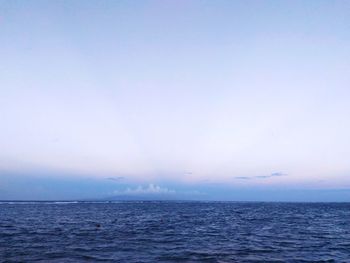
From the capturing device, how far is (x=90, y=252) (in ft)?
95.9

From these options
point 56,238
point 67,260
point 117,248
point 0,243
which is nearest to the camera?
point 67,260

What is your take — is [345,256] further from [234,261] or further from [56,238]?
[56,238]

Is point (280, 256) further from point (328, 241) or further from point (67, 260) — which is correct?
point (67, 260)

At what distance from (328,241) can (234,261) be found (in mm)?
17908

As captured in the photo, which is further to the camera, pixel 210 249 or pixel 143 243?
pixel 143 243

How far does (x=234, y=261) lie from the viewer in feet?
85.0

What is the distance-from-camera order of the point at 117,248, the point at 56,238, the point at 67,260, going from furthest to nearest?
the point at 56,238 < the point at 117,248 < the point at 67,260

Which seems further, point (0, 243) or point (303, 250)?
point (0, 243)

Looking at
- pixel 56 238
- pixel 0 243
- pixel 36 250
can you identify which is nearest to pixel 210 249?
pixel 36 250

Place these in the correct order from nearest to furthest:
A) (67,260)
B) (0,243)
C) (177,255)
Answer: (67,260), (177,255), (0,243)

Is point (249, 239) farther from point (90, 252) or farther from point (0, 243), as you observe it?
point (0, 243)

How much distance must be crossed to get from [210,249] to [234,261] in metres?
5.81

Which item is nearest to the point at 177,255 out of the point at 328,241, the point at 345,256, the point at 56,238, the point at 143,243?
the point at 143,243

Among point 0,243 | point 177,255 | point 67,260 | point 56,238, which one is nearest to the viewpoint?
point 67,260
